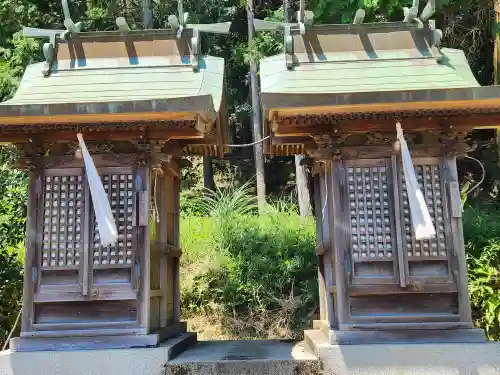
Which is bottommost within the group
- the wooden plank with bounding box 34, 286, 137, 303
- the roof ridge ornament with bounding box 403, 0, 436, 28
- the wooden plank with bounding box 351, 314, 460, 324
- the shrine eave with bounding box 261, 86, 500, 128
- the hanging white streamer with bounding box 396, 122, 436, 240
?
the wooden plank with bounding box 351, 314, 460, 324

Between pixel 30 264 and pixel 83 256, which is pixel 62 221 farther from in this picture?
pixel 30 264

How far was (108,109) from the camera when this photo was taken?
17.6 feet

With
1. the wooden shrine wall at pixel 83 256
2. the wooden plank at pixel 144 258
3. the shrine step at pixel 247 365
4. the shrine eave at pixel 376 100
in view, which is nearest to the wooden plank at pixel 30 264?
the wooden shrine wall at pixel 83 256

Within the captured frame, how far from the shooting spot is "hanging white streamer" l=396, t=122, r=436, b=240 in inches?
203

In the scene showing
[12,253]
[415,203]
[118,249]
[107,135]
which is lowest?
[12,253]

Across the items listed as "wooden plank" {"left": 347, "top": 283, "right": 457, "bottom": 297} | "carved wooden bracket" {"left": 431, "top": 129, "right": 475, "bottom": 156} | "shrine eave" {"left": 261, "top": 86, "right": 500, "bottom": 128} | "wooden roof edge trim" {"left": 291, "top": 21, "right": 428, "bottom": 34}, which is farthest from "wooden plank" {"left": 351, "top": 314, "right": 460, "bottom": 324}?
"wooden roof edge trim" {"left": 291, "top": 21, "right": 428, "bottom": 34}

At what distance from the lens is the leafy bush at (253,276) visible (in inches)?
419

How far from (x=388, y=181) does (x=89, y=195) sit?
3.65 meters

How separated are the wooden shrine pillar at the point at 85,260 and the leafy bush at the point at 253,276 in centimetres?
505

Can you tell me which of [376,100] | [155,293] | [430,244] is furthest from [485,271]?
[155,293]

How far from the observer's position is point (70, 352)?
5.48 m

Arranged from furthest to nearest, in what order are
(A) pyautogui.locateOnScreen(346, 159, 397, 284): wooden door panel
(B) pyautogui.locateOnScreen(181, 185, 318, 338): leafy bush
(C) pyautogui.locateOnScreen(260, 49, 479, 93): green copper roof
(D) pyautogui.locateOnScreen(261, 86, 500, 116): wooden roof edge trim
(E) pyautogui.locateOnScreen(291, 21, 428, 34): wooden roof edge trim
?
(B) pyautogui.locateOnScreen(181, 185, 318, 338): leafy bush < (E) pyautogui.locateOnScreen(291, 21, 428, 34): wooden roof edge trim < (C) pyautogui.locateOnScreen(260, 49, 479, 93): green copper roof < (A) pyautogui.locateOnScreen(346, 159, 397, 284): wooden door panel < (D) pyautogui.locateOnScreen(261, 86, 500, 116): wooden roof edge trim

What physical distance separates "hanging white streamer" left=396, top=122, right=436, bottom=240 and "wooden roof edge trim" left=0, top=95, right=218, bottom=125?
2282mm

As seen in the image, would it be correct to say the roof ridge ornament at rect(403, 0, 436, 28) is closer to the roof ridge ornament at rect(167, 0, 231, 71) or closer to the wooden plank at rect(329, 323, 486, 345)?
the roof ridge ornament at rect(167, 0, 231, 71)
